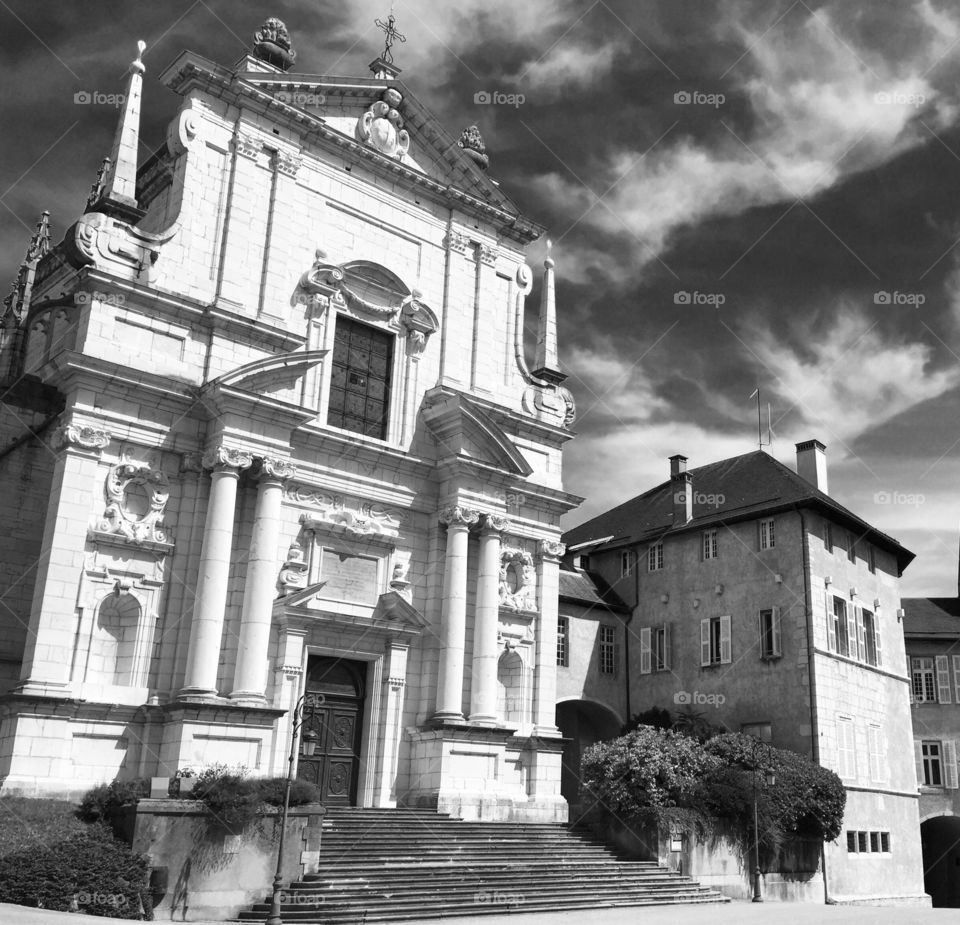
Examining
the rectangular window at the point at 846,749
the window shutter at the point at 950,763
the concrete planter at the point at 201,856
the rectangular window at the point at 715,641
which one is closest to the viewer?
the concrete planter at the point at 201,856

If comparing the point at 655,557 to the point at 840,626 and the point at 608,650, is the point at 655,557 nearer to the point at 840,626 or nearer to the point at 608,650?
the point at 608,650

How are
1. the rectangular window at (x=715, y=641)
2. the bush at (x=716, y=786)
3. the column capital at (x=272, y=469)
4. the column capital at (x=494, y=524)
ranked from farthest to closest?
1. the rectangular window at (x=715, y=641)
2. the column capital at (x=494, y=524)
3. the bush at (x=716, y=786)
4. the column capital at (x=272, y=469)

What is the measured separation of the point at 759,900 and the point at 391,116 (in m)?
20.2

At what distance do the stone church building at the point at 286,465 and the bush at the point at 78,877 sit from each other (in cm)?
240

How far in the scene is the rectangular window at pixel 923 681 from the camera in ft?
125

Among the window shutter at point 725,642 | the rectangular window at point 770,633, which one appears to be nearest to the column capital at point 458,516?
the rectangular window at point 770,633

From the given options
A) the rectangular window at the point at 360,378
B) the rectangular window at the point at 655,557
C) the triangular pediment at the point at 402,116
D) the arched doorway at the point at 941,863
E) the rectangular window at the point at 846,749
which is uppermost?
the triangular pediment at the point at 402,116

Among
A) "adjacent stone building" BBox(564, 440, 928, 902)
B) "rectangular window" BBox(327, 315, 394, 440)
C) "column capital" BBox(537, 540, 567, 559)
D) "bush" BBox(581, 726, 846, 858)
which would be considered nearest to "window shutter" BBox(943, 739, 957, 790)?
"adjacent stone building" BBox(564, 440, 928, 902)

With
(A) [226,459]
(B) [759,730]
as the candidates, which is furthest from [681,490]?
(A) [226,459]

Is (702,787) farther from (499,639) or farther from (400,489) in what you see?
(400,489)

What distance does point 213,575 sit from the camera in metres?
19.2

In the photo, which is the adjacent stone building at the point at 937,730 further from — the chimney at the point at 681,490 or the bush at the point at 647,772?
the bush at the point at 647,772

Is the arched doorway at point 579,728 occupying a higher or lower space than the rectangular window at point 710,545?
lower

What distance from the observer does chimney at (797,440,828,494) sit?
3494cm
